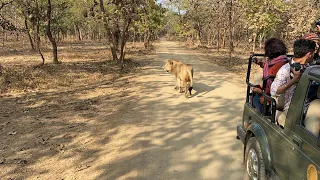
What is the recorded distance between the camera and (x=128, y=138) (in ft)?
19.3

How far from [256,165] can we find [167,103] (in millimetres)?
5002

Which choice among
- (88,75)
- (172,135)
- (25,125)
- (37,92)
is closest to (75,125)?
(25,125)

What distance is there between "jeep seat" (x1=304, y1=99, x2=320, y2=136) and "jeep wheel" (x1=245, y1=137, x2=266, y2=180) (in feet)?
3.19

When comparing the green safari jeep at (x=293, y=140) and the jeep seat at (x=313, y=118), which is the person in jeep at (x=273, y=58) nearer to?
the green safari jeep at (x=293, y=140)

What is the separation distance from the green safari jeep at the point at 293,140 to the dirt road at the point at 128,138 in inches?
37.2

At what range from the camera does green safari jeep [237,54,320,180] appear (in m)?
2.48

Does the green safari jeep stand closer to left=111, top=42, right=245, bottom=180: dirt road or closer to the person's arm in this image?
the person's arm

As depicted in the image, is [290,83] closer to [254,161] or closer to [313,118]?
[313,118]

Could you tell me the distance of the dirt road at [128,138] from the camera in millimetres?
→ 4572

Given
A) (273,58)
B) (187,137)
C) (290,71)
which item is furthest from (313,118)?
(187,137)

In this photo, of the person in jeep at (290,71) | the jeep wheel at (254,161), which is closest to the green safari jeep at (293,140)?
the jeep wheel at (254,161)

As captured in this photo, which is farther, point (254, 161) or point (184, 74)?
point (184, 74)

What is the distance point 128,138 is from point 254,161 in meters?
2.80

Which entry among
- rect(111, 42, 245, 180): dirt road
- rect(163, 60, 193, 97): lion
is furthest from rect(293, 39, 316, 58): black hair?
rect(163, 60, 193, 97): lion
